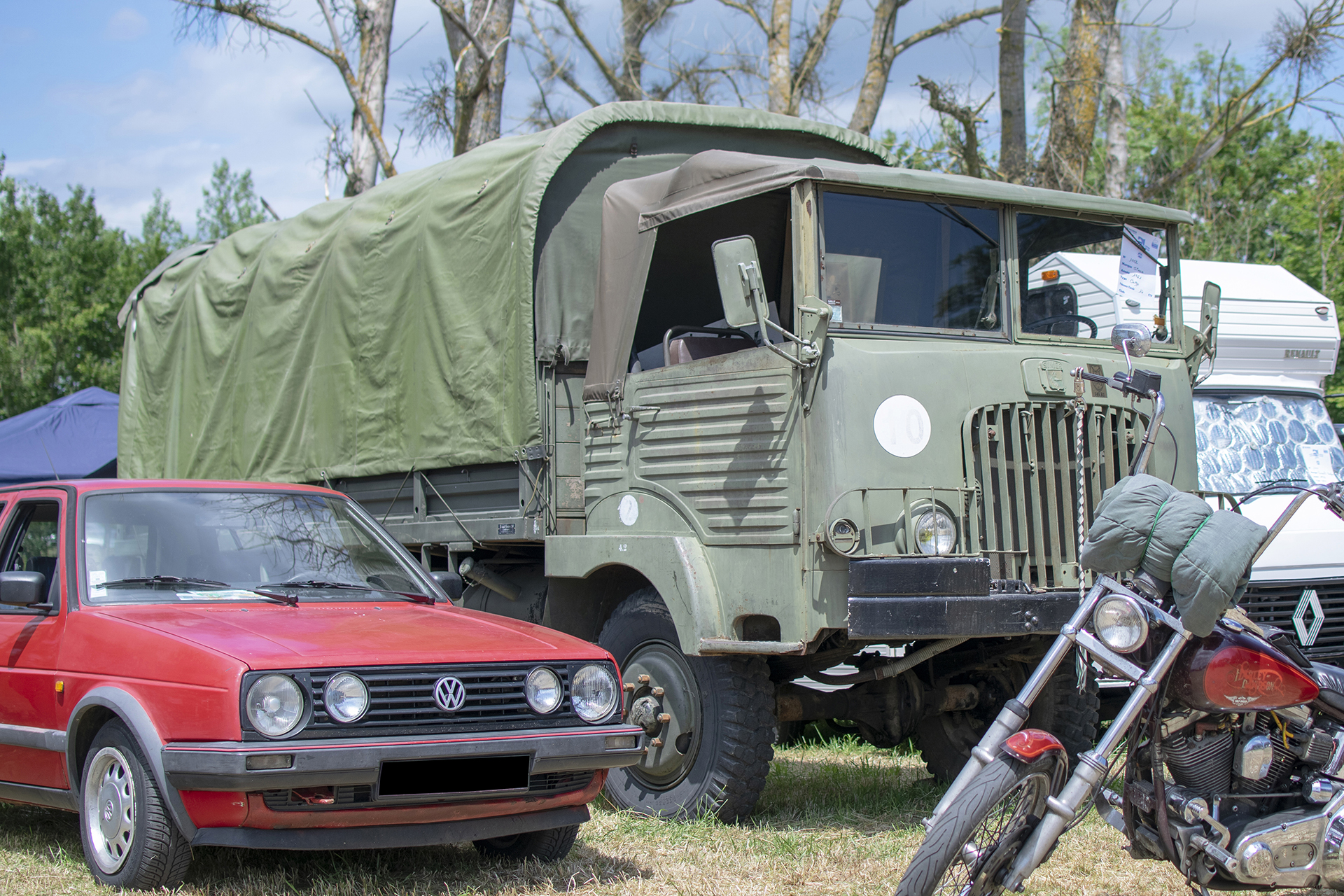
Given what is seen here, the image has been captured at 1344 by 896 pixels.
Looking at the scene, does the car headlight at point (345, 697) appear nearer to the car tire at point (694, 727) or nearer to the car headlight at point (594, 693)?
the car headlight at point (594, 693)

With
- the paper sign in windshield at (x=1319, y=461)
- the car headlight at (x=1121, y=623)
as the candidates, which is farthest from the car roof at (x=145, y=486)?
the paper sign in windshield at (x=1319, y=461)

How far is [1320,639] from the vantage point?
25.1ft

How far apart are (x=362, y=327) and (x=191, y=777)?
4.51 metres

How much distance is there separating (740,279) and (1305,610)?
4.48 metres

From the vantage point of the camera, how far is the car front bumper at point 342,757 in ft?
13.4

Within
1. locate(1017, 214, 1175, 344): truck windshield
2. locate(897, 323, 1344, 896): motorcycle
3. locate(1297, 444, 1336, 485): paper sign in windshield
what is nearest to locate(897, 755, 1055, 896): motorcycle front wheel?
locate(897, 323, 1344, 896): motorcycle

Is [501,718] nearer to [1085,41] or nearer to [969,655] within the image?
[969,655]

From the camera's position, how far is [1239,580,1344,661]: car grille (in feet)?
24.8

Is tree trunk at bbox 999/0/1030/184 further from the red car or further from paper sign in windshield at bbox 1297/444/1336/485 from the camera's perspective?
the red car

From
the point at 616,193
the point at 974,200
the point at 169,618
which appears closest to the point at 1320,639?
the point at 974,200

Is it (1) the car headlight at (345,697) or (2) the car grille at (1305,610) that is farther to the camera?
(2) the car grille at (1305,610)

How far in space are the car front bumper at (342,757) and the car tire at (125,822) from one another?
245 millimetres

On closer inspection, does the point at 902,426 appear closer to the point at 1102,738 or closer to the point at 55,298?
the point at 1102,738

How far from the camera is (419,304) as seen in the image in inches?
308
